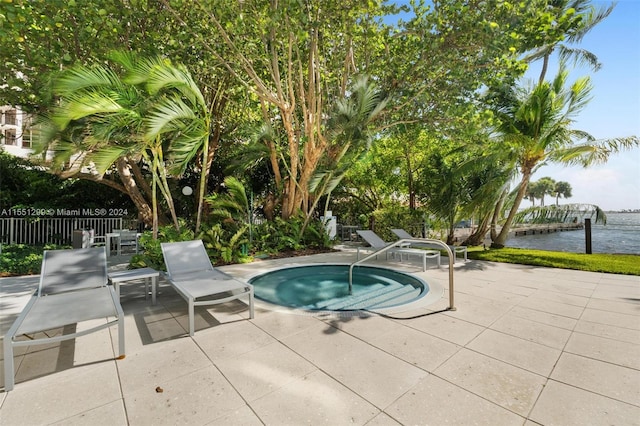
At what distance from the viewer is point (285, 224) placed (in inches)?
444

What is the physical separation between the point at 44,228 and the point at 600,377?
16689mm

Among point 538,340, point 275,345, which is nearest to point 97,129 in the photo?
point 275,345

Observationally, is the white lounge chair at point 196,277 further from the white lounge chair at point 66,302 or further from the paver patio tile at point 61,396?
the paver patio tile at point 61,396

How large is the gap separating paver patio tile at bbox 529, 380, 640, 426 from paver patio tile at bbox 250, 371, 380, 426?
1.38m

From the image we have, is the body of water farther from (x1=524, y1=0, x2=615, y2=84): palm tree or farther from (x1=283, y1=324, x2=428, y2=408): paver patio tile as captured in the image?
(x1=283, y1=324, x2=428, y2=408): paver patio tile

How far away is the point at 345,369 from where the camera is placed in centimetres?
301

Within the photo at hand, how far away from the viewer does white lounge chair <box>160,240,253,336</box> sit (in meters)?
4.45

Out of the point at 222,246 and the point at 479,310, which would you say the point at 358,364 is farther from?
the point at 222,246

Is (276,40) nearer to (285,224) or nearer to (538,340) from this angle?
(285,224)

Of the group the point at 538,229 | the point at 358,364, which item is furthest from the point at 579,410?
the point at 538,229

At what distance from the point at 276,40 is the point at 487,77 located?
22.3 ft

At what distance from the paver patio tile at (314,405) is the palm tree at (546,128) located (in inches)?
457

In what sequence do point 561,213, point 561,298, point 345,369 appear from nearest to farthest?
point 345,369 < point 561,298 < point 561,213

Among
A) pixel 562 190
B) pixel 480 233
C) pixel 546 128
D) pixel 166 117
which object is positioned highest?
pixel 562 190
